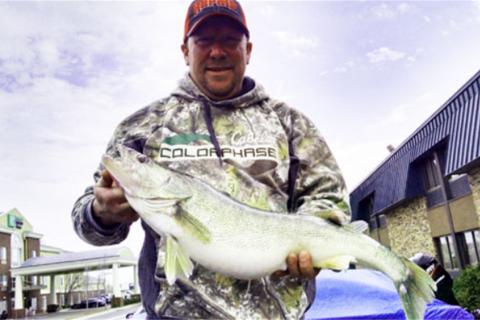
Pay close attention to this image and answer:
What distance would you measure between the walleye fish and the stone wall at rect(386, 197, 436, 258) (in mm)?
19845

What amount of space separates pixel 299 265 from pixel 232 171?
0.67 metres

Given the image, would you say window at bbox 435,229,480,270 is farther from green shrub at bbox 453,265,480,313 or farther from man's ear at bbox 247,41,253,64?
man's ear at bbox 247,41,253,64

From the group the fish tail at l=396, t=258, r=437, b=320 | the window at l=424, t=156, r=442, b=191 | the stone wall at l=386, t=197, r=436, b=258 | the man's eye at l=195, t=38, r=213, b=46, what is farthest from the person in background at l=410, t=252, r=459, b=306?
the stone wall at l=386, t=197, r=436, b=258

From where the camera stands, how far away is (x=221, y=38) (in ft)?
9.39

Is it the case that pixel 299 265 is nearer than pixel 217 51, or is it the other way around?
pixel 299 265

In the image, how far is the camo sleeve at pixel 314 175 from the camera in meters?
2.68

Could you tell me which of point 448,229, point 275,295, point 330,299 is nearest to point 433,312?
point 330,299

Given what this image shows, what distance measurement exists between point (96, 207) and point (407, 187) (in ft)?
65.4

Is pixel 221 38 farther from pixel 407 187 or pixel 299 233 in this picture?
pixel 407 187

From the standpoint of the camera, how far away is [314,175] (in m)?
2.79

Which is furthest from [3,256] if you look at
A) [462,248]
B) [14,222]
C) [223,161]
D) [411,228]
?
[223,161]

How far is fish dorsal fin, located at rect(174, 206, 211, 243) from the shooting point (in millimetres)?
2307

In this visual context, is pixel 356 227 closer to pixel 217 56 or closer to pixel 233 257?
pixel 233 257

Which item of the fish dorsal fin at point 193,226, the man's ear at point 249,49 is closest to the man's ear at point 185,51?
the man's ear at point 249,49
